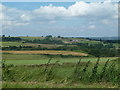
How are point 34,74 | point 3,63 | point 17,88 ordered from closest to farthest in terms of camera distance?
point 17,88, point 34,74, point 3,63

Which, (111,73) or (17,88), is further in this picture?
(111,73)

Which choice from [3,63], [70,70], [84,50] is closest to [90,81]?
[70,70]

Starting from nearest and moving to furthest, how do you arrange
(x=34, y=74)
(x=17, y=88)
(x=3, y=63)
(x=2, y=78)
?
1. (x=17, y=88)
2. (x=2, y=78)
3. (x=34, y=74)
4. (x=3, y=63)

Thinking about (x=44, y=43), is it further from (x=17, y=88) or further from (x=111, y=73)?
(x=17, y=88)

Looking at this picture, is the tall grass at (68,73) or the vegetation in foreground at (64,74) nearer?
the vegetation in foreground at (64,74)

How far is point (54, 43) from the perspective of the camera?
34188 mm

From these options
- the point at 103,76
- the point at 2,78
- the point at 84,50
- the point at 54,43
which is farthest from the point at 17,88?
the point at 54,43

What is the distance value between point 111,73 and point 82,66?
2.22 m

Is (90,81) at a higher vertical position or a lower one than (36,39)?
lower

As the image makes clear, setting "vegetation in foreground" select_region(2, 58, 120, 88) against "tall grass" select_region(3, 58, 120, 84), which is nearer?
"vegetation in foreground" select_region(2, 58, 120, 88)

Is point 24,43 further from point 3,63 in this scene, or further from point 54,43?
point 3,63

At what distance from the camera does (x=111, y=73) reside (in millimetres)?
14125

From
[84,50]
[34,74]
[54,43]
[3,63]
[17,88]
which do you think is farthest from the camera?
[54,43]

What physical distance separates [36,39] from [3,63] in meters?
19.6
